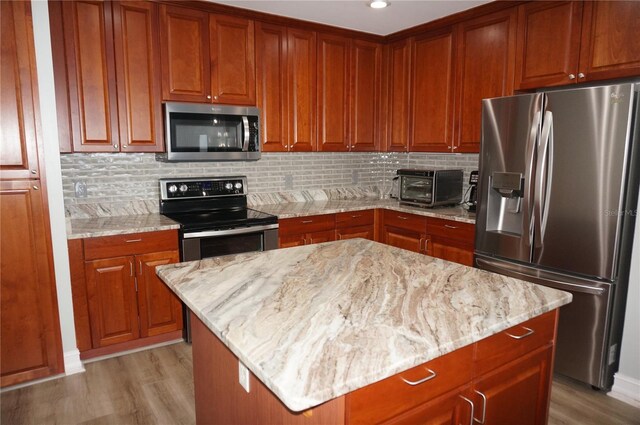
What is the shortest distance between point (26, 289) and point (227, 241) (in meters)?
1.27

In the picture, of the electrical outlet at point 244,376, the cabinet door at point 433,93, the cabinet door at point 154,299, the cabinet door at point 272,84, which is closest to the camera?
the electrical outlet at point 244,376

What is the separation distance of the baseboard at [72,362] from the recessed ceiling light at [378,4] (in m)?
3.27

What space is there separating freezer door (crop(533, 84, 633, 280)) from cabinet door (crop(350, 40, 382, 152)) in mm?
1937

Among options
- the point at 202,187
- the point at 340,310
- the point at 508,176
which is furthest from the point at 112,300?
the point at 508,176

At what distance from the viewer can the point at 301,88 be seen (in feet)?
12.6

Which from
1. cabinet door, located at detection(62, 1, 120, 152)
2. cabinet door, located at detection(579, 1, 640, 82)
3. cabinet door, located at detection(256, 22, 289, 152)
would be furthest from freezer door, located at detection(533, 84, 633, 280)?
cabinet door, located at detection(62, 1, 120, 152)

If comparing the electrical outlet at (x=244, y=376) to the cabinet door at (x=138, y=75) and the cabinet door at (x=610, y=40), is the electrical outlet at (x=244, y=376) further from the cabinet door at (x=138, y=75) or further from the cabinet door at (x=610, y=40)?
the cabinet door at (x=610, y=40)

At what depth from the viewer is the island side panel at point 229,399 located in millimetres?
1088

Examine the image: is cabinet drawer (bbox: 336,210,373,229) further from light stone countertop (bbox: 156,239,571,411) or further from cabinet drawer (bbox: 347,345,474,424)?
cabinet drawer (bbox: 347,345,474,424)

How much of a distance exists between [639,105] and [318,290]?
2.08m

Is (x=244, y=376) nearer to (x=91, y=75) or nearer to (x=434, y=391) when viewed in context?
(x=434, y=391)

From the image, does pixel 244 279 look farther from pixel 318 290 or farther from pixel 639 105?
pixel 639 105

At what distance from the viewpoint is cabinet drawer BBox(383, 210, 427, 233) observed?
145 inches

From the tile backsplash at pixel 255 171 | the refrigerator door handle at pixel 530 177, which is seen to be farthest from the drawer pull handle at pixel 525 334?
the tile backsplash at pixel 255 171
